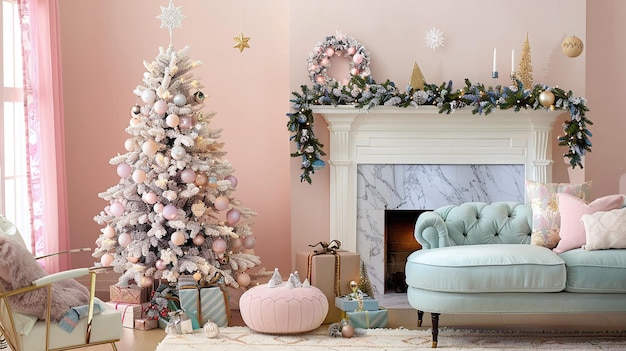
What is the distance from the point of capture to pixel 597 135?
7148mm

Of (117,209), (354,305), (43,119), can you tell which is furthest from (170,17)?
(354,305)

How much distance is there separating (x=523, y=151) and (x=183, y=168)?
8.34ft

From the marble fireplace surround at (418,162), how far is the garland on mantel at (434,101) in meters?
0.12

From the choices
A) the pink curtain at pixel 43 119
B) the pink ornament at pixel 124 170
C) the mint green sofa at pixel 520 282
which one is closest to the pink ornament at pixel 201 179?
the pink ornament at pixel 124 170

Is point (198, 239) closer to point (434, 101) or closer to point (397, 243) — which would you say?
point (397, 243)

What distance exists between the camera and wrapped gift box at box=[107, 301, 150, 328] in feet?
19.2

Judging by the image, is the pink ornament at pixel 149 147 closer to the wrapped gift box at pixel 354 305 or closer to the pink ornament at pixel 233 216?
the pink ornament at pixel 233 216

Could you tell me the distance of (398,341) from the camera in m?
5.32

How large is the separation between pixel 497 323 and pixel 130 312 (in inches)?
94.0

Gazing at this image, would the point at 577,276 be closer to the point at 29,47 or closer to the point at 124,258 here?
the point at 124,258

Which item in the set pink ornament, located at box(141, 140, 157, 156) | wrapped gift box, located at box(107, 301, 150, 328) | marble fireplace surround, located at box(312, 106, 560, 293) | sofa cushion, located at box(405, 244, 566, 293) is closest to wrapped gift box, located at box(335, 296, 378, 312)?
sofa cushion, located at box(405, 244, 566, 293)

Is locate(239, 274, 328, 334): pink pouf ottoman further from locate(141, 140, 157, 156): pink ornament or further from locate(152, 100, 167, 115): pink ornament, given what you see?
locate(152, 100, 167, 115): pink ornament

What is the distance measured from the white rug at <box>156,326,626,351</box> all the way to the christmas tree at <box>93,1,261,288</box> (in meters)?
0.57

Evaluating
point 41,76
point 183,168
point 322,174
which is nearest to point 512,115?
point 322,174
